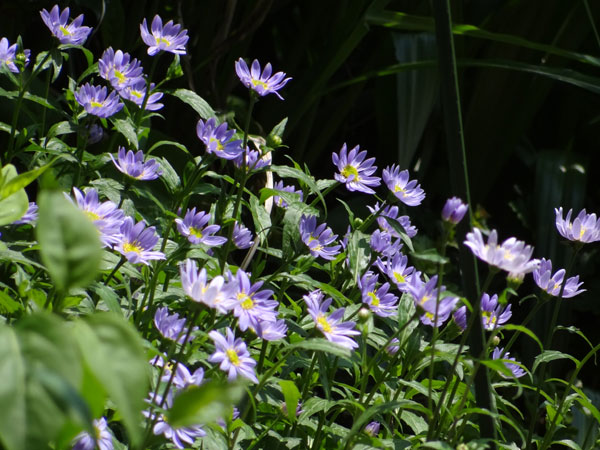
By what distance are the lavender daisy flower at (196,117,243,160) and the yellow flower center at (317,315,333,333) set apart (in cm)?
19

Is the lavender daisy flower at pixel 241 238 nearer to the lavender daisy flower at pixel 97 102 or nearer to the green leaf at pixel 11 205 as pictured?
the lavender daisy flower at pixel 97 102

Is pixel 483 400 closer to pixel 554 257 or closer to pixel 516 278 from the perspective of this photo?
pixel 516 278

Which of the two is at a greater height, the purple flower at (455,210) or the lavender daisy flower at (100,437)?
the purple flower at (455,210)

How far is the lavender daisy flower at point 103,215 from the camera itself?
1.85 feet

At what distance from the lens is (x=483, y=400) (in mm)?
569

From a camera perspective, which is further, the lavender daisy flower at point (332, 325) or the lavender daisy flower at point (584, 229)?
the lavender daisy flower at point (584, 229)

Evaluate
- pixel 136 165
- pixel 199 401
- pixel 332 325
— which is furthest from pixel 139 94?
pixel 199 401

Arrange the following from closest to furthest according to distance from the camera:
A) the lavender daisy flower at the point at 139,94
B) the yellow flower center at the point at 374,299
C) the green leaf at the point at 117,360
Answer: the green leaf at the point at 117,360, the yellow flower center at the point at 374,299, the lavender daisy flower at the point at 139,94

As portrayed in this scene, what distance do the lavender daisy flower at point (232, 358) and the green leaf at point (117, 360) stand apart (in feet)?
0.70

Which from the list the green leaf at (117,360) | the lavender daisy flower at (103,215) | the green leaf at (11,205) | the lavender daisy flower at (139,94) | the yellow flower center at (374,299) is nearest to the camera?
the green leaf at (117,360)

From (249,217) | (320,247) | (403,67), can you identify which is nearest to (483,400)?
(320,247)

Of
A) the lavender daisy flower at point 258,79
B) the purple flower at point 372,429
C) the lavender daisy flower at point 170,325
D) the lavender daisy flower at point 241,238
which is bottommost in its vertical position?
the purple flower at point 372,429

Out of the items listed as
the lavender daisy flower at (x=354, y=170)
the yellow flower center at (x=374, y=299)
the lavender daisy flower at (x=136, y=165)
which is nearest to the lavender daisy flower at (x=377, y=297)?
the yellow flower center at (x=374, y=299)

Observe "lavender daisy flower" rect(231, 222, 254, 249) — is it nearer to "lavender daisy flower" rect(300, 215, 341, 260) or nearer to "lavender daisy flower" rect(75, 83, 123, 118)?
"lavender daisy flower" rect(300, 215, 341, 260)
